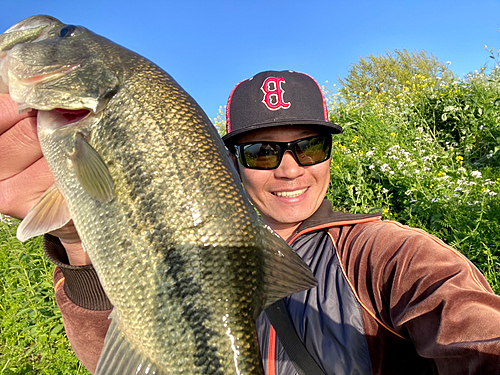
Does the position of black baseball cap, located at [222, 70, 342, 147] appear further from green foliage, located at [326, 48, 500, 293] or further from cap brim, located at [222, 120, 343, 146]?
green foliage, located at [326, 48, 500, 293]

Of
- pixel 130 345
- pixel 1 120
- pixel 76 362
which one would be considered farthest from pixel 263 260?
pixel 76 362

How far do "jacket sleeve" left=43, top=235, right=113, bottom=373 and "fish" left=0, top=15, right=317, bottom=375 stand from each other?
0.54 meters

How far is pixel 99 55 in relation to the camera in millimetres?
1806

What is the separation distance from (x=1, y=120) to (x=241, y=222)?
1.35m

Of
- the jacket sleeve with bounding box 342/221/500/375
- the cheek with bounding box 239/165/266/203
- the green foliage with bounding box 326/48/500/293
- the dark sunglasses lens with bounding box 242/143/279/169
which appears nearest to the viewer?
the jacket sleeve with bounding box 342/221/500/375

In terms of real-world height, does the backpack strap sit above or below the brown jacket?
below

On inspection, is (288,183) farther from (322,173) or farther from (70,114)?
(70,114)

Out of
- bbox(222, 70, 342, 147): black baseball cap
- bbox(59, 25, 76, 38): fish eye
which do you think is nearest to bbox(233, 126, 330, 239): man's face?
bbox(222, 70, 342, 147): black baseball cap

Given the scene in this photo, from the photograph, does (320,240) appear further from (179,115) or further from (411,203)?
(411,203)

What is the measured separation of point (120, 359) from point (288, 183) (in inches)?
74.0

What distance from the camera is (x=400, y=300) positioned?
169cm

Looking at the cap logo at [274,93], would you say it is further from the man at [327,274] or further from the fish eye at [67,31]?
the fish eye at [67,31]

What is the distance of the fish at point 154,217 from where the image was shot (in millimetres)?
1374

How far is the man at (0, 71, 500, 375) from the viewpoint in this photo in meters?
1.43
